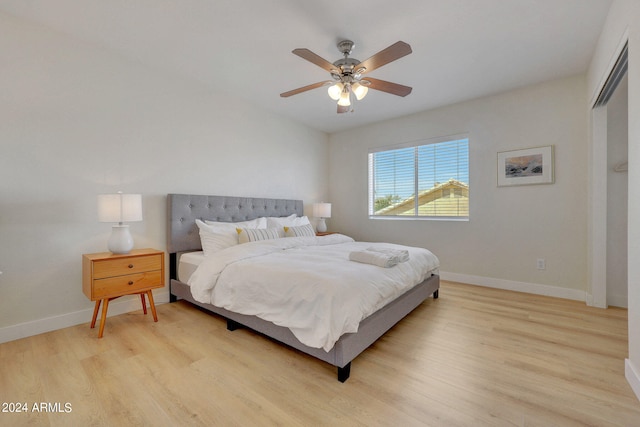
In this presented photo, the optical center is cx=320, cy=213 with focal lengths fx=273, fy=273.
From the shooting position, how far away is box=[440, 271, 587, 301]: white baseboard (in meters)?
3.17

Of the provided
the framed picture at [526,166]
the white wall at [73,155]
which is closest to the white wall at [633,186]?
the framed picture at [526,166]

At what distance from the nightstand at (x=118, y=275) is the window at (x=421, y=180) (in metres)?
3.44

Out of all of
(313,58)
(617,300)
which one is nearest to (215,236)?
(313,58)

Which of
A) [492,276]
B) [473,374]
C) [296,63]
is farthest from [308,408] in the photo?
[492,276]

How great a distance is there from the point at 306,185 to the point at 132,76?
2857 mm

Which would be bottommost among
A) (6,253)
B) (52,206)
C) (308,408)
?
(308,408)

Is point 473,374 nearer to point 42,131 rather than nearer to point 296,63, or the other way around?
point 296,63

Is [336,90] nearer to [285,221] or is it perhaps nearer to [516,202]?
[285,221]

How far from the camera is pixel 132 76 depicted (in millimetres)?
2820

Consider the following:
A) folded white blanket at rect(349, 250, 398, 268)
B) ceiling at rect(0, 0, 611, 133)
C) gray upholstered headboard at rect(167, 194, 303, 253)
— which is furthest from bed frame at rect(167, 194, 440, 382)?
ceiling at rect(0, 0, 611, 133)

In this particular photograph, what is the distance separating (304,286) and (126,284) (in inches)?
66.1

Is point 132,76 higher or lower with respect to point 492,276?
higher

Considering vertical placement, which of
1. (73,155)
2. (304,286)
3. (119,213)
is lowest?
(304,286)

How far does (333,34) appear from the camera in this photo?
92.9 inches
